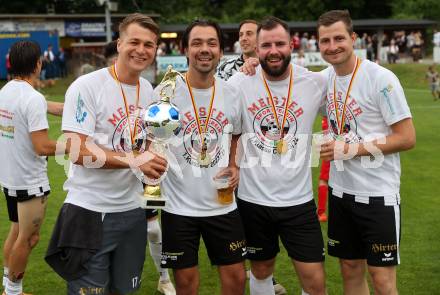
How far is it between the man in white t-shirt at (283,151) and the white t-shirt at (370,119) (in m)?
0.25

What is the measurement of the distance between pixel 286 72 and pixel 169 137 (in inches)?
43.8

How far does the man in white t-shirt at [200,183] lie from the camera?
4.17m

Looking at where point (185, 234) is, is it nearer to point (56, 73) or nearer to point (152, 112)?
point (152, 112)

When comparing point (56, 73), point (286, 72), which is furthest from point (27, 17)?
point (286, 72)

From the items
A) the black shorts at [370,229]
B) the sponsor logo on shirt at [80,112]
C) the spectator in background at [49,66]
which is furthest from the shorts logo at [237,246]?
the spectator in background at [49,66]

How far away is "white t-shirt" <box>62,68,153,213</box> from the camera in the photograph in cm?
374

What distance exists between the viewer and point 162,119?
12.1 feet

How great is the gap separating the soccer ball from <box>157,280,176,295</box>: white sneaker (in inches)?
84.3

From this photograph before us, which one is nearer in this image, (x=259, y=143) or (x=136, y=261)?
(x=136, y=261)

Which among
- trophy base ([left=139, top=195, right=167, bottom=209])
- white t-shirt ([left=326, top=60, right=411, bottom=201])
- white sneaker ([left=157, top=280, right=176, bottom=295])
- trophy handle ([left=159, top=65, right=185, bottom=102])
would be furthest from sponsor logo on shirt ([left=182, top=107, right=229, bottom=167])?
white sneaker ([left=157, top=280, right=176, bottom=295])

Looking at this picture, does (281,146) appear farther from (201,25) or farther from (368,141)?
(201,25)

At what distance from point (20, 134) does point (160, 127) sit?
5.62 feet

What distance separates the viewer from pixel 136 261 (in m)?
4.11

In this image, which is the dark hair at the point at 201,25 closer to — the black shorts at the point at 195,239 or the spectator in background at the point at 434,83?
the black shorts at the point at 195,239
